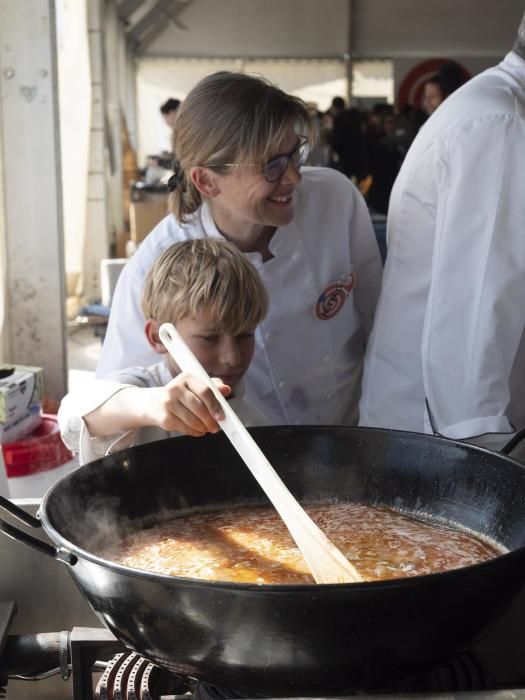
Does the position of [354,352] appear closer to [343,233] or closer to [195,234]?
[343,233]

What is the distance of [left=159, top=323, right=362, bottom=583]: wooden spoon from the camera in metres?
0.93

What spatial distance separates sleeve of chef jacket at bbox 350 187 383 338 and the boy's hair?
0.42 metres

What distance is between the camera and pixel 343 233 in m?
1.86

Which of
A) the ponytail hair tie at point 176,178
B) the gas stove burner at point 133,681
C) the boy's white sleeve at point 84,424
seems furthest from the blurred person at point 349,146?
the gas stove burner at point 133,681

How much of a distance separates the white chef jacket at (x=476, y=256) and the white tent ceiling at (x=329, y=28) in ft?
48.6

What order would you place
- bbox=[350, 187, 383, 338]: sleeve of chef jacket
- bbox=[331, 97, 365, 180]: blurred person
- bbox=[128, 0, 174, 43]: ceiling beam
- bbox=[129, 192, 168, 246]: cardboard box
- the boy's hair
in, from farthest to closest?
bbox=[128, 0, 174, 43]: ceiling beam
bbox=[331, 97, 365, 180]: blurred person
bbox=[129, 192, 168, 246]: cardboard box
bbox=[350, 187, 383, 338]: sleeve of chef jacket
the boy's hair

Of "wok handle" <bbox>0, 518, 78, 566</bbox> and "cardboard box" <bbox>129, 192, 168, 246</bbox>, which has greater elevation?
"wok handle" <bbox>0, 518, 78, 566</bbox>

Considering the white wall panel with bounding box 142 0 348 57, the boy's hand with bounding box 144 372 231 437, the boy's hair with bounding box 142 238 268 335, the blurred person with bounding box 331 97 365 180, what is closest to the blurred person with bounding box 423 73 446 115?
the blurred person with bounding box 331 97 365 180

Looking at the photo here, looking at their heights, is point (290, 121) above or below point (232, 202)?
above

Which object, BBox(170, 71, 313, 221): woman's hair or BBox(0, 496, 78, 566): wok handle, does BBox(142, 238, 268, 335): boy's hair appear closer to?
BBox(170, 71, 313, 221): woman's hair

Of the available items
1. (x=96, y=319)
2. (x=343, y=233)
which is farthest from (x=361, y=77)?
(x=343, y=233)

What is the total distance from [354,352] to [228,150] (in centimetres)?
51

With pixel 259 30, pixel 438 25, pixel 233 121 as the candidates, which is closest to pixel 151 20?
pixel 259 30

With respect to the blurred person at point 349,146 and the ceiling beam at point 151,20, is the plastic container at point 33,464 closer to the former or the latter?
the blurred person at point 349,146
